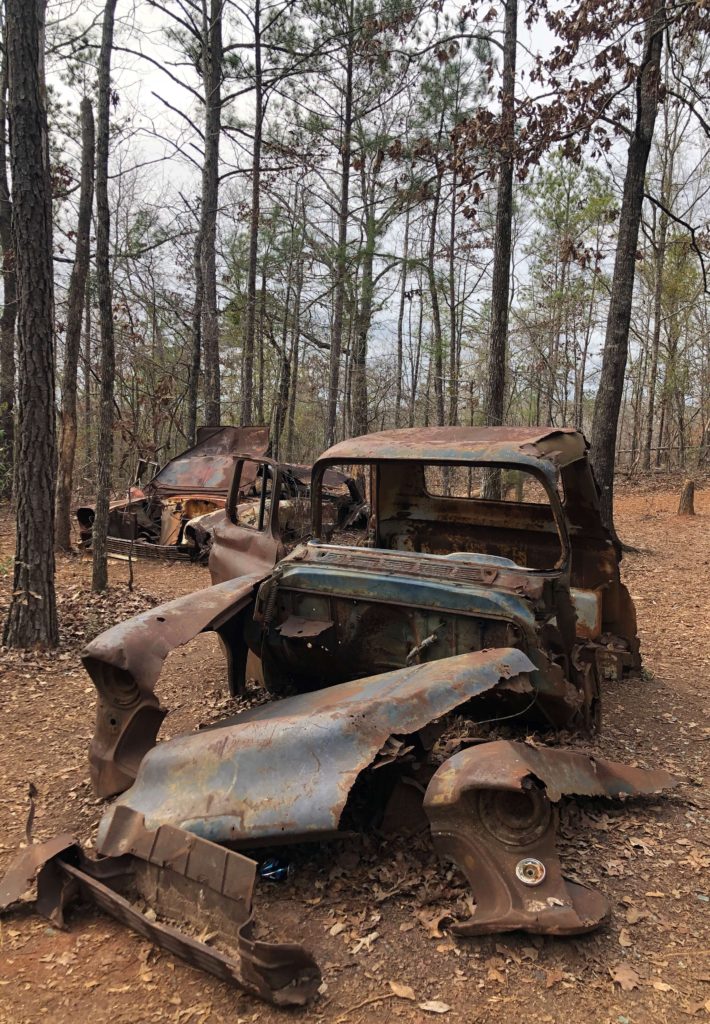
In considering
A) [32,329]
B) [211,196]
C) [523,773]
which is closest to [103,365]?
[32,329]

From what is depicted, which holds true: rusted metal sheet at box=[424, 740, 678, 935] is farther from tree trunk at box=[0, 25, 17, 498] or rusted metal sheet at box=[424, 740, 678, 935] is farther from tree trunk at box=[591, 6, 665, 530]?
tree trunk at box=[0, 25, 17, 498]

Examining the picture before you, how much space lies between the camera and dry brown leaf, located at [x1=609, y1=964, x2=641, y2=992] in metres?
2.23

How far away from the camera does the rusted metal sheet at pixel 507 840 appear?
93.4 inches

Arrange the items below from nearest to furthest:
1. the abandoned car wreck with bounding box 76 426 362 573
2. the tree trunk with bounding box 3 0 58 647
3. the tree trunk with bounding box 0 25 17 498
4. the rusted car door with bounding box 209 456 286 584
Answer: the rusted car door with bounding box 209 456 286 584 → the tree trunk with bounding box 3 0 58 647 → the abandoned car wreck with bounding box 76 426 362 573 → the tree trunk with bounding box 0 25 17 498

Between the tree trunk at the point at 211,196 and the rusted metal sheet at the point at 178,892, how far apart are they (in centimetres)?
1225

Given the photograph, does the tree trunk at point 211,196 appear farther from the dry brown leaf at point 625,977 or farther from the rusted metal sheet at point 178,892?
the dry brown leaf at point 625,977

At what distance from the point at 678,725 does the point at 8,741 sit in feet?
14.4

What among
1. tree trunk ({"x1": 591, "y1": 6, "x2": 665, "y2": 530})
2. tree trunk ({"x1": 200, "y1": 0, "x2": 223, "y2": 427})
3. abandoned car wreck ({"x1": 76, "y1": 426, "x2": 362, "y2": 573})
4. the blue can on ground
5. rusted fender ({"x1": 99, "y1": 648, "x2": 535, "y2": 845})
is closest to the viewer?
rusted fender ({"x1": 99, "y1": 648, "x2": 535, "y2": 845})

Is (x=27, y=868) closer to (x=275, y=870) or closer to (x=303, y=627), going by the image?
(x=275, y=870)

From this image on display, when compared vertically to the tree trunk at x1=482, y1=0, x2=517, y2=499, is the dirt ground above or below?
below

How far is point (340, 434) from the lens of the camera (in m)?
26.9

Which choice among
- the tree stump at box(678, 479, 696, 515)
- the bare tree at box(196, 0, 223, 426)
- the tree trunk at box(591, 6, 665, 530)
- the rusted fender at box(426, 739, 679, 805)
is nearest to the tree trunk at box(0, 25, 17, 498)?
the bare tree at box(196, 0, 223, 426)

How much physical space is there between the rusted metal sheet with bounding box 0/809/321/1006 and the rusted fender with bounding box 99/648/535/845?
0.37 feet

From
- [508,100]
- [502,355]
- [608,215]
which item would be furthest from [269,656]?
[608,215]
